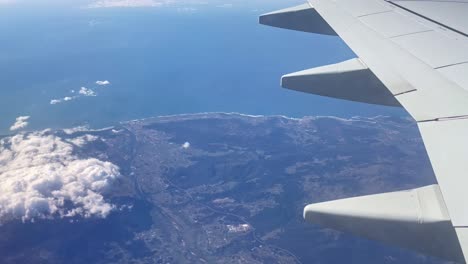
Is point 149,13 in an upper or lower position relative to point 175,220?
upper

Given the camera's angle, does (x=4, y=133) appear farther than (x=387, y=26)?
Yes

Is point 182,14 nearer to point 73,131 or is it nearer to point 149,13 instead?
point 149,13

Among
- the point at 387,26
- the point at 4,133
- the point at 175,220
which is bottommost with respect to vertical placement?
the point at 175,220

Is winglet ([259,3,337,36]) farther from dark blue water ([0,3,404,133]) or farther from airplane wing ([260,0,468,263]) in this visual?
dark blue water ([0,3,404,133])

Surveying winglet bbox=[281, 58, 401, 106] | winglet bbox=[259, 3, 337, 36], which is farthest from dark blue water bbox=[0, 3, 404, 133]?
winglet bbox=[281, 58, 401, 106]

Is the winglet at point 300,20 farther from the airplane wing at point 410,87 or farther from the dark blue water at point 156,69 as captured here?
the dark blue water at point 156,69

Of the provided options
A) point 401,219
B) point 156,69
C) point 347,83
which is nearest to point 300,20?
point 347,83

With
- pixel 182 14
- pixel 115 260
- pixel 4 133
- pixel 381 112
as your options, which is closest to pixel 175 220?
pixel 115 260
